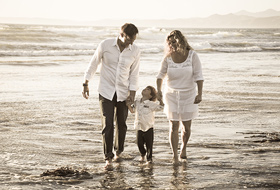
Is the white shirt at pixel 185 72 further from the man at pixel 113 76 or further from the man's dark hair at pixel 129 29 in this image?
the man's dark hair at pixel 129 29

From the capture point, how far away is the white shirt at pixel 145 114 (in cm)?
597

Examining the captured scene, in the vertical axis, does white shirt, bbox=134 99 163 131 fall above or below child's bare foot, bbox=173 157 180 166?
above

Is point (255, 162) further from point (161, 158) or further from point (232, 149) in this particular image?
point (161, 158)

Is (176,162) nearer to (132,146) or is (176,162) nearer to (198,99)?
(198,99)

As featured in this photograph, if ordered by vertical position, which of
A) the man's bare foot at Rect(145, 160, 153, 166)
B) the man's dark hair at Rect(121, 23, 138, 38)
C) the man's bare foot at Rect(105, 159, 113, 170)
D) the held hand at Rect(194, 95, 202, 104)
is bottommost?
the man's bare foot at Rect(145, 160, 153, 166)

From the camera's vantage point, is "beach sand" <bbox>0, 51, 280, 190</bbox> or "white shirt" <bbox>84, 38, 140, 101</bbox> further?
"white shirt" <bbox>84, 38, 140, 101</bbox>

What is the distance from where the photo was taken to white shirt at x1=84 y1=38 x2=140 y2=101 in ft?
18.9

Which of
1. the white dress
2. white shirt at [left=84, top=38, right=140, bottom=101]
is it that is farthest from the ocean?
white shirt at [left=84, top=38, right=140, bottom=101]

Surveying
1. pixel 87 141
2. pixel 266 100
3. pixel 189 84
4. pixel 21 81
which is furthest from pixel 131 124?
pixel 21 81

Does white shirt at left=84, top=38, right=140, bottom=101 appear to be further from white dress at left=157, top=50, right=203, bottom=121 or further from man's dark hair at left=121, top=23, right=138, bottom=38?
white dress at left=157, top=50, right=203, bottom=121

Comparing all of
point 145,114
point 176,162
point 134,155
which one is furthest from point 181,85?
point 134,155

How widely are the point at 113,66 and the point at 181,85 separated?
0.85 metres

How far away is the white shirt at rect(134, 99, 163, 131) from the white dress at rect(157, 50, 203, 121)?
0.66 feet

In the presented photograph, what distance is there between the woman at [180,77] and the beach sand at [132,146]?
0.65 meters
